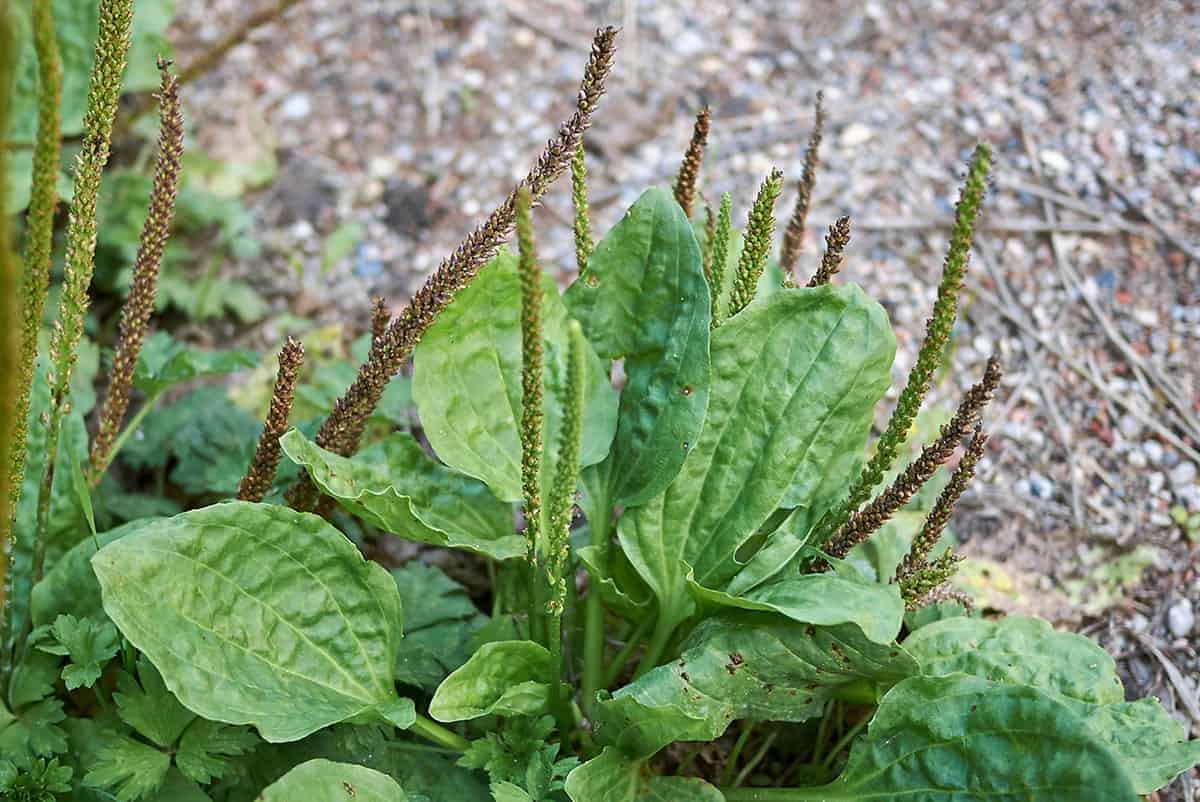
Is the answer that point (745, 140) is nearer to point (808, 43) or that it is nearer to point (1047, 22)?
point (808, 43)

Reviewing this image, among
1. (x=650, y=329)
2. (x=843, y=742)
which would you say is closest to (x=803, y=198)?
(x=650, y=329)

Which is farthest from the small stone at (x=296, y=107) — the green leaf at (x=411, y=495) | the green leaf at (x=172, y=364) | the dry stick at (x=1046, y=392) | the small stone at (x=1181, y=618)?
the small stone at (x=1181, y=618)

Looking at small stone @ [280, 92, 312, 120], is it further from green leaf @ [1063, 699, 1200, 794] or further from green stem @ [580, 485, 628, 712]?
green leaf @ [1063, 699, 1200, 794]

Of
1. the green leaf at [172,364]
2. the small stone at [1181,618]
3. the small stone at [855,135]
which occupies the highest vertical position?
the small stone at [855,135]

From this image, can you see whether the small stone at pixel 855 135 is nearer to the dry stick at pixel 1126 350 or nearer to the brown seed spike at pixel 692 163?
the dry stick at pixel 1126 350

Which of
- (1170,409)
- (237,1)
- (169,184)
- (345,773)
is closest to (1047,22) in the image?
(1170,409)

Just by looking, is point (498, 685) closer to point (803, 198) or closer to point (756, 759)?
point (756, 759)
